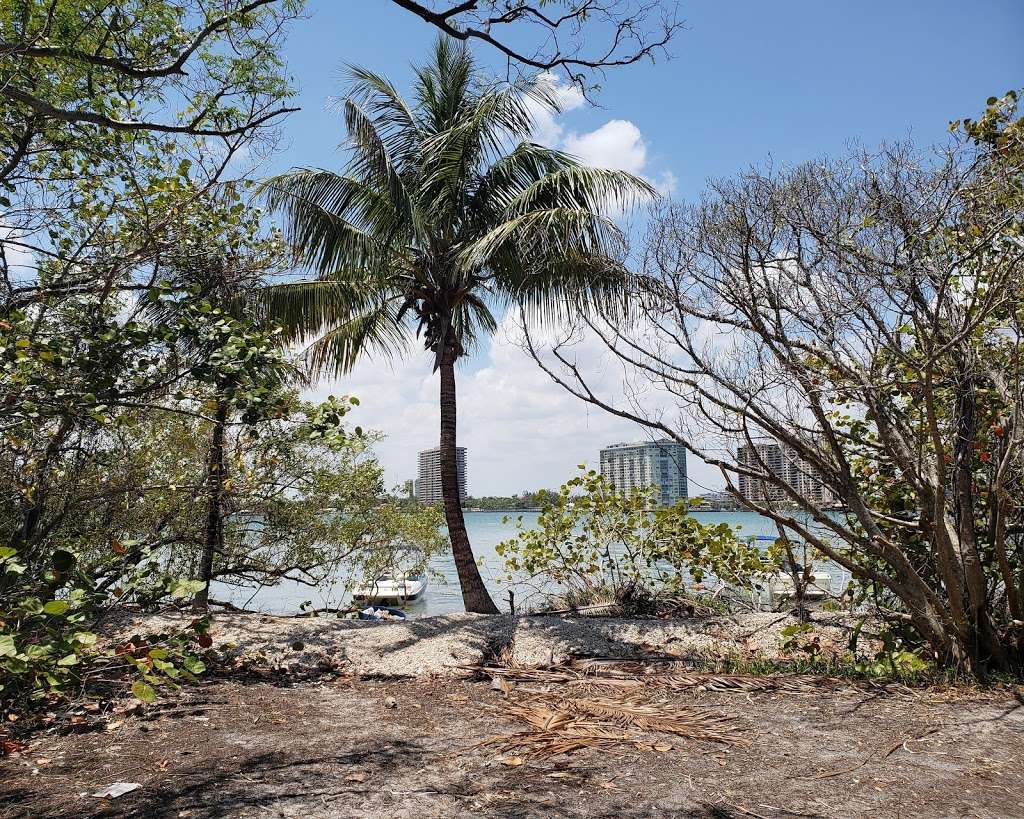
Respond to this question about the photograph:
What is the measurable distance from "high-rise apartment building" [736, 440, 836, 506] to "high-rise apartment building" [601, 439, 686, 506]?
0.90m

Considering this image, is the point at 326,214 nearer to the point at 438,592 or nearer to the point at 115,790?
the point at 115,790

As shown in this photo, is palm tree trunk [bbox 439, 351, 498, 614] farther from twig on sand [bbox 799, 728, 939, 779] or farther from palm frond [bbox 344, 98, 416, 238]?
twig on sand [bbox 799, 728, 939, 779]

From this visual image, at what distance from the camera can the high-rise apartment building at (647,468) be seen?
7438 mm

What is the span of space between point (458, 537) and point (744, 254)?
5.32 meters

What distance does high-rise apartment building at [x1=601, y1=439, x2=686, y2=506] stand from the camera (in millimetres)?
7438

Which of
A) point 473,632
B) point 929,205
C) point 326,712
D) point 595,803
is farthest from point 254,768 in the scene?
point 929,205

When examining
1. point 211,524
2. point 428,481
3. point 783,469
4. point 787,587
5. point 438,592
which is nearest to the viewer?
point 783,469

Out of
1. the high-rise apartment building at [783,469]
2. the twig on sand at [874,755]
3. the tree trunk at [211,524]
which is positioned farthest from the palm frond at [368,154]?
the twig on sand at [874,755]

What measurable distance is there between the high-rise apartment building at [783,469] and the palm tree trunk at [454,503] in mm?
4236

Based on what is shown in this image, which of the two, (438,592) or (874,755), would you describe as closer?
(874,755)

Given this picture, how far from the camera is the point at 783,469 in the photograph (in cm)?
645

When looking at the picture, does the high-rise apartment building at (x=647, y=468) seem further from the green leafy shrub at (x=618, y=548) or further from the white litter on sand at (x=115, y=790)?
the white litter on sand at (x=115, y=790)

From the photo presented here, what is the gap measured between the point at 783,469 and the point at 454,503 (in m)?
4.63

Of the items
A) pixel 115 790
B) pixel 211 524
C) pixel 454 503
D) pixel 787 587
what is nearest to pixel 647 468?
pixel 787 587
